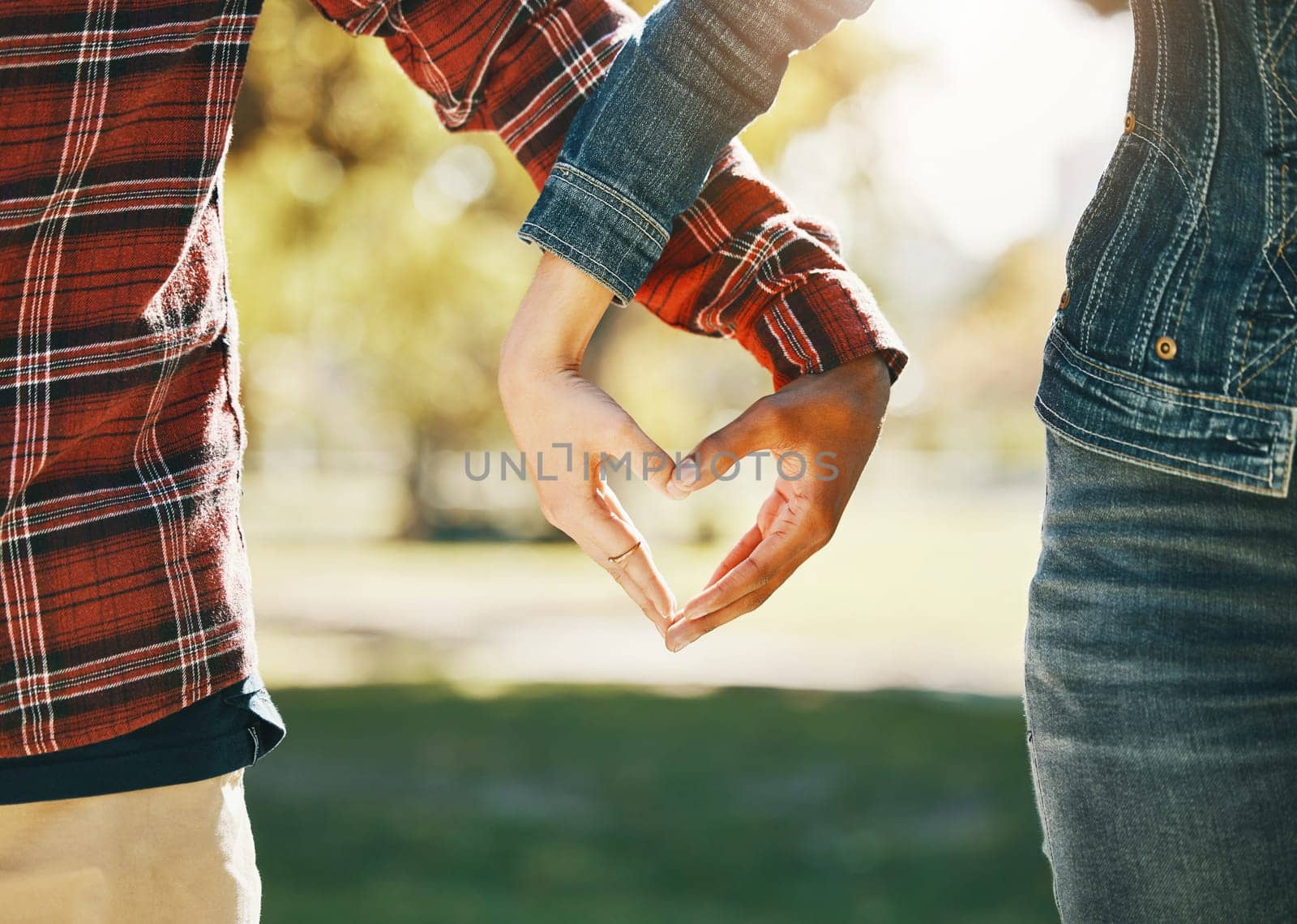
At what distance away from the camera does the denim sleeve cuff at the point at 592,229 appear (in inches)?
65.9

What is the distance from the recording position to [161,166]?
5.06ft

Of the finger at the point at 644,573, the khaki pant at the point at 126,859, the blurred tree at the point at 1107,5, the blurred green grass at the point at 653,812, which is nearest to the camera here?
the khaki pant at the point at 126,859

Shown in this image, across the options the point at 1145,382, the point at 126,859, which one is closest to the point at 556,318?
the point at 1145,382

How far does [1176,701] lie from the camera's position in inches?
53.3

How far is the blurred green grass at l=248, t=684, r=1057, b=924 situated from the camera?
526cm

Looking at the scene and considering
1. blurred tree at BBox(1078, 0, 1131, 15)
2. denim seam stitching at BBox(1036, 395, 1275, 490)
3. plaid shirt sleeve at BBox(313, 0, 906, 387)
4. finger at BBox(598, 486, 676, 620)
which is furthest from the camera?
blurred tree at BBox(1078, 0, 1131, 15)

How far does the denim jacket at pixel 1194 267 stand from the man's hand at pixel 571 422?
54cm

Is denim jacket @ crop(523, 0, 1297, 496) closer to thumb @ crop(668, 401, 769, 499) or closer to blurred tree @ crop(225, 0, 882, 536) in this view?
thumb @ crop(668, 401, 769, 499)

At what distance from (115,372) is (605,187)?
0.65 meters

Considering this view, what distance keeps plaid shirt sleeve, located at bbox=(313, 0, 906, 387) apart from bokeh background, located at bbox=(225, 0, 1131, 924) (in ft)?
12.2

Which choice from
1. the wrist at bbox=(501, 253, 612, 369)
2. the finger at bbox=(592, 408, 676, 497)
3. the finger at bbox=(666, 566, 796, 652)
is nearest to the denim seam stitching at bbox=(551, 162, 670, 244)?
the wrist at bbox=(501, 253, 612, 369)

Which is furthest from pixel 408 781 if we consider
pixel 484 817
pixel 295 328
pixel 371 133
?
pixel 295 328

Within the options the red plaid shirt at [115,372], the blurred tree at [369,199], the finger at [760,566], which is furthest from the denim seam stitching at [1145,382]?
the blurred tree at [369,199]

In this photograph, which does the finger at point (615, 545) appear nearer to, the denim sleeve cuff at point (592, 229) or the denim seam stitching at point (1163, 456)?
the denim sleeve cuff at point (592, 229)
